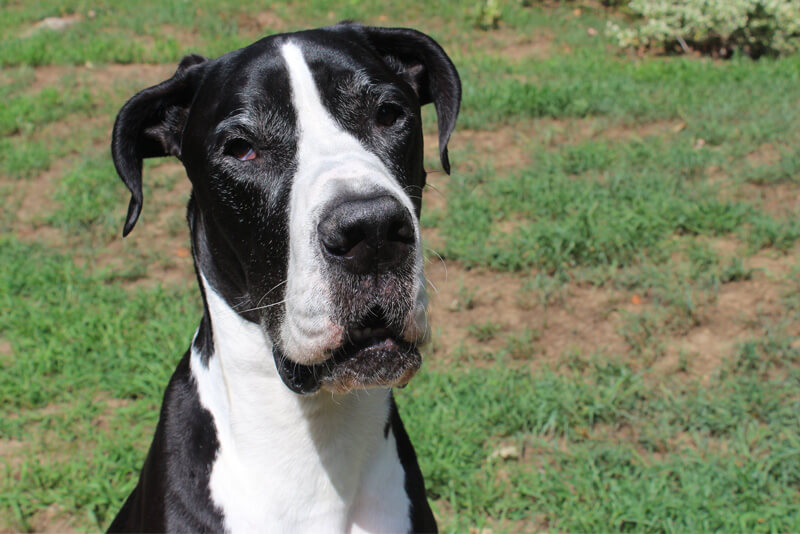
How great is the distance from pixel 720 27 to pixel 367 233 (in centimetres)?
754

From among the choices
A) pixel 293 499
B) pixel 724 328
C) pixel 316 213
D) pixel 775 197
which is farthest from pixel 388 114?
pixel 775 197

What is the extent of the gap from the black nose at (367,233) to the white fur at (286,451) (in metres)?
0.53

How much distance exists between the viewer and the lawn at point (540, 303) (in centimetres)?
347

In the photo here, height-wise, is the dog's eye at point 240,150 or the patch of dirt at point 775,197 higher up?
the dog's eye at point 240,150

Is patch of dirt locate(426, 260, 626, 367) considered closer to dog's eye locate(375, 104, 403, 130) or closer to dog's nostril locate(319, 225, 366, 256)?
dog's eye locate(375, 104, 403, 130)

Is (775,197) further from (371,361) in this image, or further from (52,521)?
(52,521)

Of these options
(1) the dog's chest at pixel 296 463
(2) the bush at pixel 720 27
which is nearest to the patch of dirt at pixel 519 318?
(1) the dog's chest at pixel 296 463

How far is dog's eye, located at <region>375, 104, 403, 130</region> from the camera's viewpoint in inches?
91.4

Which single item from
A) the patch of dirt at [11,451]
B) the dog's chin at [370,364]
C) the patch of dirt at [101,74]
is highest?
the dog's chin at [370,364]

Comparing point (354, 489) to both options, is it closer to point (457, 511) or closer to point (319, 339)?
point (319, 339)

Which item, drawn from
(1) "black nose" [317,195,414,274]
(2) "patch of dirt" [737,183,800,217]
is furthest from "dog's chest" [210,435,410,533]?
(2) "patch of dirt" [737,183,800,217]

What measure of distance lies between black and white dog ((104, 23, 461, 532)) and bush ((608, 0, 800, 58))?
21.5 ft

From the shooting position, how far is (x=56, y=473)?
3506 mm

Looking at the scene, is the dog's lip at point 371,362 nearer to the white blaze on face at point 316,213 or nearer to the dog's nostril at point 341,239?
the white blaze on face at point 316,213
